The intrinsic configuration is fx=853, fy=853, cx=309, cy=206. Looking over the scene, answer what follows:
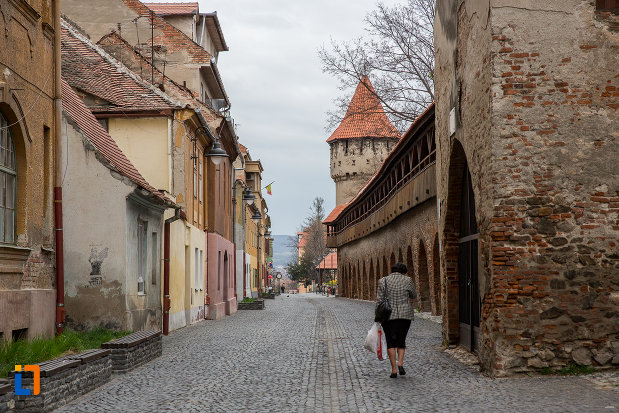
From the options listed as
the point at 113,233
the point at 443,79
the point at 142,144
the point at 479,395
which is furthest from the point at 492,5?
the point at 142,144

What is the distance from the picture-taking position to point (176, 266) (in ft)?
→ 74.2

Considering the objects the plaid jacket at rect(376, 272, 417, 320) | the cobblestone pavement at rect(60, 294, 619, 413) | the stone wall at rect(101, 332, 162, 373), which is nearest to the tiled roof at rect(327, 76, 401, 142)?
the cobblestone pavement at rect(60, 294, 619, 413)

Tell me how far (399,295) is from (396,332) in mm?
511

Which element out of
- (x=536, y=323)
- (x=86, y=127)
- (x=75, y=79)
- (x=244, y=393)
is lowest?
(x=244, y=393)

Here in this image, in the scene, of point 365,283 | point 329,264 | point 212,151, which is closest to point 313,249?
point 329,264

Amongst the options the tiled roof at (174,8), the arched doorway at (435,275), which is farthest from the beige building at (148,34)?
the arched doorway at (435,275)

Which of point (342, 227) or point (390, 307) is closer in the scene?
point (390, 307)

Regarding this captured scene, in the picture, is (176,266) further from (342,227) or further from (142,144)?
(342,227)

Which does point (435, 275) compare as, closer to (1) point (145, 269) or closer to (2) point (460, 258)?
(1) point (145, 269)

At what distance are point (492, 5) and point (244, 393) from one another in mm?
6242

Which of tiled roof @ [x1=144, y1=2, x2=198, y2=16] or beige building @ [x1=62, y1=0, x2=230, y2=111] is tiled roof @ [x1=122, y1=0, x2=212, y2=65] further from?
tiled roof @ [x1=144, y1=2, x2=198, y2=16]

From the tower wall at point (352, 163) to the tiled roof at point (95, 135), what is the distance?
55969 millimetres

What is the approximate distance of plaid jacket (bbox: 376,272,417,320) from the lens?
11766mm

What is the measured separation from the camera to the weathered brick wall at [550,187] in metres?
11.5
